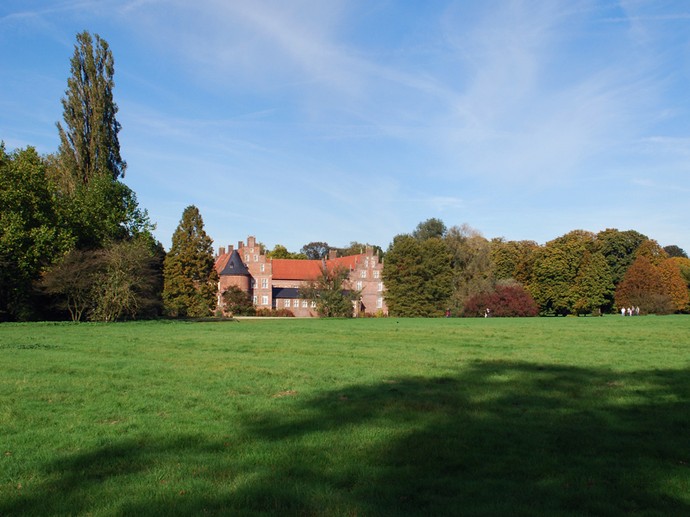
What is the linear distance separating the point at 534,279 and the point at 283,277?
37636 mm

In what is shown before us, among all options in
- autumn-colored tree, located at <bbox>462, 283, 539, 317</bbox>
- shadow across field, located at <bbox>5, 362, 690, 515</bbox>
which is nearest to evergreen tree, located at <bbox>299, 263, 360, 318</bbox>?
autumn-colored tree, located at <bbox>462, 283, 539, 317</bbox>

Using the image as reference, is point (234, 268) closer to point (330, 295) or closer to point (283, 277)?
point (283, 277)

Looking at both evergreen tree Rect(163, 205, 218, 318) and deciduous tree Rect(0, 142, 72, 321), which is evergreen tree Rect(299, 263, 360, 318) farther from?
deciduous tree Rect(0, 142, 72, 321)

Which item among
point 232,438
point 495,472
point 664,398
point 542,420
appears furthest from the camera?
point 664,398

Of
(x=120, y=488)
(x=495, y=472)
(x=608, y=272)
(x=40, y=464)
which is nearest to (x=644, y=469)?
(x=495, y=472)

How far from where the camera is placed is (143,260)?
141ft

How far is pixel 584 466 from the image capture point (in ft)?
21.4

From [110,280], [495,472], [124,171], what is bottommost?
[495,472]

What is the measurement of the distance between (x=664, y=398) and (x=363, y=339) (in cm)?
1456

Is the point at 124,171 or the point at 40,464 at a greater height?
the point at 124,171

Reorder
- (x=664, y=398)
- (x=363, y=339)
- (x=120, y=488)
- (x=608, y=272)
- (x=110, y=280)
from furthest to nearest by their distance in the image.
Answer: (x=608, y=272)
(x=110, y=280)
(x=363, y=339)
(x=664, y=398)
(x=120, y=488)

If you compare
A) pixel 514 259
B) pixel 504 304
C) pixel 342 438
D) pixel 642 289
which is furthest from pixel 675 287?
pixel 342 438

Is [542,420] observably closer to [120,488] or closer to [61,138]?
[120,488]

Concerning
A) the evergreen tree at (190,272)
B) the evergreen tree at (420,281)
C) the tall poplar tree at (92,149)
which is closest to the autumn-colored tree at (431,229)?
the evergreen tree at (420,281)
